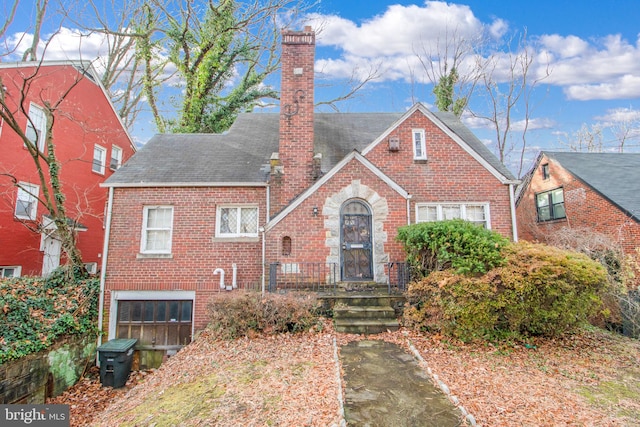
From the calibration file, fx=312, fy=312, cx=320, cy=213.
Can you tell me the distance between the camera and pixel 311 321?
717 cm

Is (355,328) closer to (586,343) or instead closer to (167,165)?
(586,343)

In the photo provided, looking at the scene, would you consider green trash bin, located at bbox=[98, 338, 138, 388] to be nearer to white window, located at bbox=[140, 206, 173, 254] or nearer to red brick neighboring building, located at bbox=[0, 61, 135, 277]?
white window, located at bbox=[140, 206, 173, 254]

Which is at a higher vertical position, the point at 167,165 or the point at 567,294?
the point at 167,165

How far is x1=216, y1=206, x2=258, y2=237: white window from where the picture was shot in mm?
10172

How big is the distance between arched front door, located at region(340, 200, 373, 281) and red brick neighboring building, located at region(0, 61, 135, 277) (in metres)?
7.88

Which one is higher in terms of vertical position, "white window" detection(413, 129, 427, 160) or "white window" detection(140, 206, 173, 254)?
"white window" detection(413, 129, 427, 160)

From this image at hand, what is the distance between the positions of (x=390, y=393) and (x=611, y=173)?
16239 mm

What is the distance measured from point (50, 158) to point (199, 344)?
7824 millimetres

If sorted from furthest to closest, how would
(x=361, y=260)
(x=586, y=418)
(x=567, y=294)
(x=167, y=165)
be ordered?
(x=167, y=165), (x=361, y=260), (x=567, y=294), (x=586, y=418)

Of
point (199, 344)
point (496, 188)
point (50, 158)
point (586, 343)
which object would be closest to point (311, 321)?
point (199, 344)

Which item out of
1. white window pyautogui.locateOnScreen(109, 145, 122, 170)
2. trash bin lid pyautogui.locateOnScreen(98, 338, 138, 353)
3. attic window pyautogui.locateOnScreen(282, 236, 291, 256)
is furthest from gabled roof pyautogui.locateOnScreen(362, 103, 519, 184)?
white window pyautogui.locateOnScreen(109, 145, 122, 170)

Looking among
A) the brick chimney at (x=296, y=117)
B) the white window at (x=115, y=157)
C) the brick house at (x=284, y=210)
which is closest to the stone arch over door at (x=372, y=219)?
the brick house at (x=284, y=210)

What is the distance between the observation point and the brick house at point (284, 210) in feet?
30.3

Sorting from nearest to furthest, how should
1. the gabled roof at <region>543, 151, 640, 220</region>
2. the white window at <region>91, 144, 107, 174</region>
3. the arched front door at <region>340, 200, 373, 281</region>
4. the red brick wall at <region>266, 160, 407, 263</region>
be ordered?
1. the red brick wall at <region>266, 160, 407, 263</region>
2. the arched front door at <region>340, 200, 373, 281</region>
3. the gabled roof at <region>543, 151, 640, 220</region>
4. the white window at <region>91, 144, 107, 174</region>
